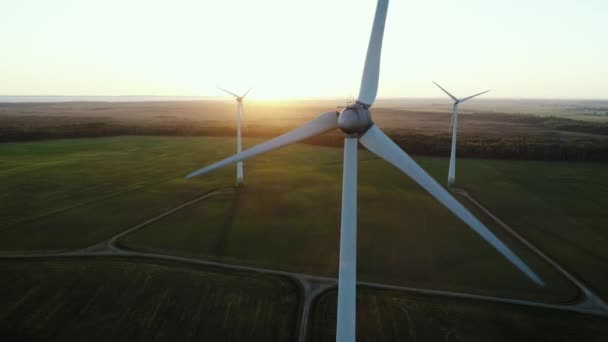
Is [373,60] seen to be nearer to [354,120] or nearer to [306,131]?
[354,120]

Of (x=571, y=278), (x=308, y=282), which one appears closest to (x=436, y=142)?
(x=571, y=278)

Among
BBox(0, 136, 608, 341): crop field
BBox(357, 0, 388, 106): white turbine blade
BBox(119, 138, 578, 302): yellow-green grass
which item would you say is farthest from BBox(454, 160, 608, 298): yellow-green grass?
BBox(357, 0, 388, 106): white turbine blade

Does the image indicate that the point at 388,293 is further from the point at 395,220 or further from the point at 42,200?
the point at 42,200

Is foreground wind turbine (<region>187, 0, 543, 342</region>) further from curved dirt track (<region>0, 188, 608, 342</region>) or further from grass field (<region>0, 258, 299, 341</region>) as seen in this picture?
grass field (<region>0, 258, 299, 341</region>)

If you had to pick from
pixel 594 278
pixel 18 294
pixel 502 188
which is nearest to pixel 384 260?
pixel 594 278

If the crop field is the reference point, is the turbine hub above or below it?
above
